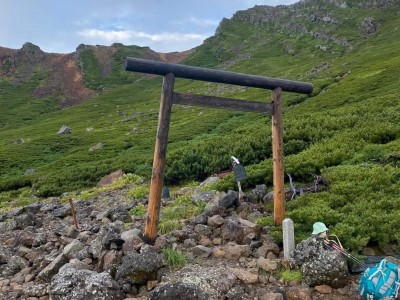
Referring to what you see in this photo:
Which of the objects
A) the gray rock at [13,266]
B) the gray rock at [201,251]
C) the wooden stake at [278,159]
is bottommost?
the gray rock at [13,266]

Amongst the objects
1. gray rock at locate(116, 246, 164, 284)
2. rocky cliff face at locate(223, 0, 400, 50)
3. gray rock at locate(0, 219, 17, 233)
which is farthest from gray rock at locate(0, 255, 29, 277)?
rocky cliff face at locate(223, 0, 400, 50)

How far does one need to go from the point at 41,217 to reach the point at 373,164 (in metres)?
11.5

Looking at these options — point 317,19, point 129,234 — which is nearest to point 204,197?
point 129,234

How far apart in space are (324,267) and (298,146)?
435 inches

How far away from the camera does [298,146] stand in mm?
17906

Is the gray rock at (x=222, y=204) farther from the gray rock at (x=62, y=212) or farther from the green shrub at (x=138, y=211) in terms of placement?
the gray rock at (x=62, y=212)

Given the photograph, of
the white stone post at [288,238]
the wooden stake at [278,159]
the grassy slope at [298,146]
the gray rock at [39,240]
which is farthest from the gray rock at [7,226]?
the white stone post at [288,238]

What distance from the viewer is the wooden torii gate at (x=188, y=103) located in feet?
29.0

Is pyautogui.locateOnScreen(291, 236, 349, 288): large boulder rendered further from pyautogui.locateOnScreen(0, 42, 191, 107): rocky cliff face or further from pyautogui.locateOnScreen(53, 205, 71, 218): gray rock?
pyautogui.locateOnScreen(0, 42, 191, 107): rocky cliff face

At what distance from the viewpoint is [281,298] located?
6988 mm

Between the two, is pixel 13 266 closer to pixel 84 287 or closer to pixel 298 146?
pixel 84 287

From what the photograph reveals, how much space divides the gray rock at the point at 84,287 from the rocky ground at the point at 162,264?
15 mm

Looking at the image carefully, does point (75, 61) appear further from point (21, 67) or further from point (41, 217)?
point (41, 217)

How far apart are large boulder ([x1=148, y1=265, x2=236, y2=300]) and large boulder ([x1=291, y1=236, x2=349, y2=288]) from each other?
1269 millimetres
